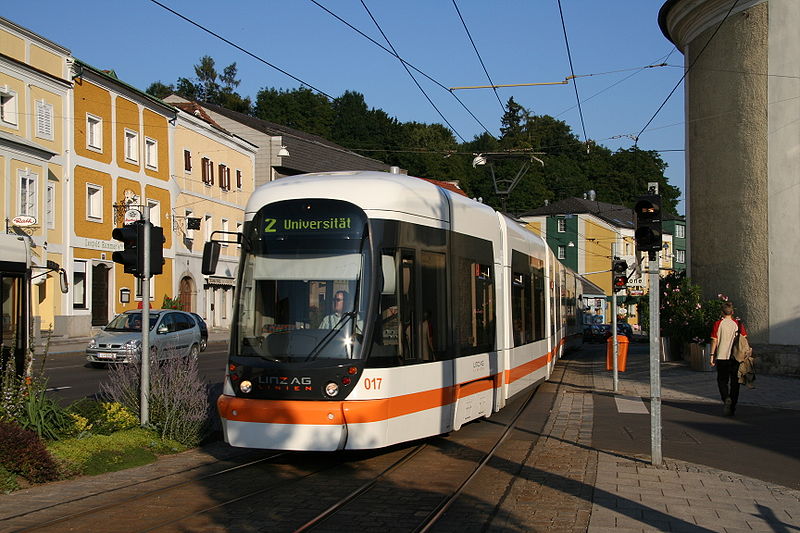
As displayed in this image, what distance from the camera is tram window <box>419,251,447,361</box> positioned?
34.4ft

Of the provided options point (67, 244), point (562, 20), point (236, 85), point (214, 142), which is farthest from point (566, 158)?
point (562, 20)

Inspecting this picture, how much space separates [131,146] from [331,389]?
118ft

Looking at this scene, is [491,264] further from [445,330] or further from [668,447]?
[668,447]

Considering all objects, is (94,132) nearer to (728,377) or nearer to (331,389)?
(728,377)

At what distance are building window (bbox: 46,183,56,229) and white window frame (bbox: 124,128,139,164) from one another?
609 centimetres

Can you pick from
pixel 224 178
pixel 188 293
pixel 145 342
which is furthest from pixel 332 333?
pixel 224 178

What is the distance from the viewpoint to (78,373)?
23156mm

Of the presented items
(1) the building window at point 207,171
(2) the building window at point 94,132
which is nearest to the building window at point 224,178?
(1) the building window at point 207,171

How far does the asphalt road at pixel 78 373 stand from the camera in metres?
17.8

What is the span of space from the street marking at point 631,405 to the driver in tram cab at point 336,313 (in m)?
8.33

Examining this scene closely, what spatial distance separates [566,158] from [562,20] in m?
84.0

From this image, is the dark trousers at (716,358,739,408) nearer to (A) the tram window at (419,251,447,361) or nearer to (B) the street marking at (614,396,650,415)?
(B) the street marking at (614,396,650,415)

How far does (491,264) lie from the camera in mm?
13289

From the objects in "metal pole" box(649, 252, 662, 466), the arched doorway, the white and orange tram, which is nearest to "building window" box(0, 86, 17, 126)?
the arched doorway
